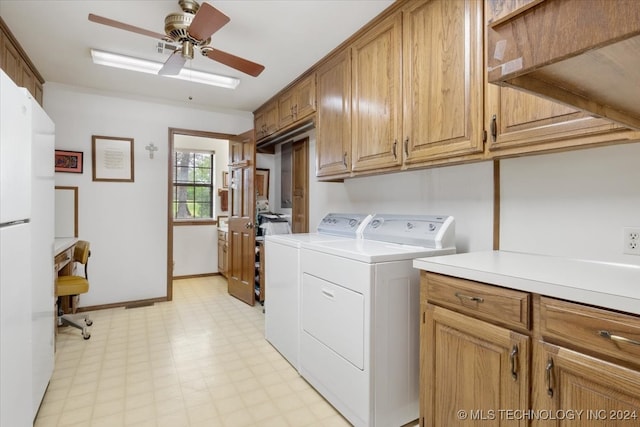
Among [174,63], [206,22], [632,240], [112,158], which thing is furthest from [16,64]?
[632,240]

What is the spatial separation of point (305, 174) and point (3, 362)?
9.54 ft

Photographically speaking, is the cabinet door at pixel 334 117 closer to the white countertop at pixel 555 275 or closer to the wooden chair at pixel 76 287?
the white countertop at pixel 555 275

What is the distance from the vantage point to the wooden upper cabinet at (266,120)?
3737 millimetres

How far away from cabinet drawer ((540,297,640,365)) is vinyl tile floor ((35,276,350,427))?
1.25 m

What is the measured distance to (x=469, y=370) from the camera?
128 centimetres

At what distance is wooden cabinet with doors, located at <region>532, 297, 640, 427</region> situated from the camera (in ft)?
2.84

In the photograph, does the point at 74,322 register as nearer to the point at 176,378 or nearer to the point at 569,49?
the point at 176,378

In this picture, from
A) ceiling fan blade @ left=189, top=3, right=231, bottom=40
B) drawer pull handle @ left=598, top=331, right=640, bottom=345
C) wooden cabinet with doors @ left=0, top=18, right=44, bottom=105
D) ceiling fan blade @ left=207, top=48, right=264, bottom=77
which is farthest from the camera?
wooden cabinet with doors @ left=0, top=18, right=44, bottom=105

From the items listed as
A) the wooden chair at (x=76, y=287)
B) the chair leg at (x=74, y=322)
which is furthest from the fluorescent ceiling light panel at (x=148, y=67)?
the chair leg at (x=74, y=322)

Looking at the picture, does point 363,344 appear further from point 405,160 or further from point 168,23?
point 168,23

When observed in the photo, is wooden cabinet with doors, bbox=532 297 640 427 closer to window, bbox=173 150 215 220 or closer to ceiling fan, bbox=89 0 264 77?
ceiling fan, bbox=89 0 264 77

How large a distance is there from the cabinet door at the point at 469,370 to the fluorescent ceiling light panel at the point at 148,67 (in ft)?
9.02

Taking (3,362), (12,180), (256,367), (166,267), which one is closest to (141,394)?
(256,367)

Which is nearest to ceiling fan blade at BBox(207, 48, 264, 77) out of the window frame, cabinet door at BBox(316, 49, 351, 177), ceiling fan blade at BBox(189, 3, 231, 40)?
ceiling fan blade at BBox(189, 3, 231, 40)
